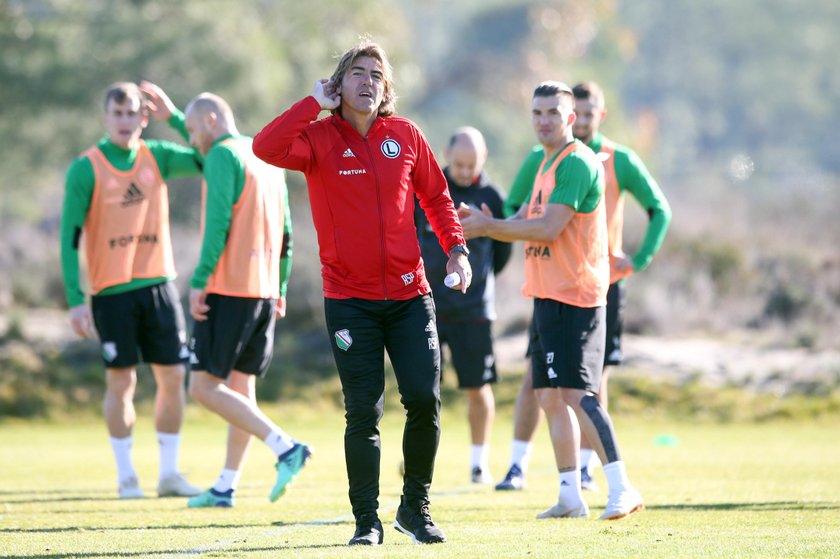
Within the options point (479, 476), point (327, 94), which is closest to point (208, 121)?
point (327, 94)

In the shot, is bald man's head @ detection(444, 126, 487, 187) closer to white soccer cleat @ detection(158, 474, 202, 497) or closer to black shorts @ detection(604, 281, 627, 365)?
black shorts @ detection(604, 281, 627, 365)

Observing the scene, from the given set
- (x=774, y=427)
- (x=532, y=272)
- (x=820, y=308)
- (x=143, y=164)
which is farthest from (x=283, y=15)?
(x=532, y=272)

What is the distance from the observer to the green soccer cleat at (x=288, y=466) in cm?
819

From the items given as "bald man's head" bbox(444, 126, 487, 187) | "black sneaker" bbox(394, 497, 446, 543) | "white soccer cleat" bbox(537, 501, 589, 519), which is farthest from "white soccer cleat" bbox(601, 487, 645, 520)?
"bald man's head" bbox(444, 126, 487, 187)

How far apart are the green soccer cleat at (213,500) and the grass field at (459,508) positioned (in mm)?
146

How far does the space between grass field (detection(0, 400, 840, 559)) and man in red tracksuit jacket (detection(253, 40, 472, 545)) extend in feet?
1.34

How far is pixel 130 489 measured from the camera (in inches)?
374

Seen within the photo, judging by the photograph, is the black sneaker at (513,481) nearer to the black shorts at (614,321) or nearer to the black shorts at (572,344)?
the black shorts at (614,321)

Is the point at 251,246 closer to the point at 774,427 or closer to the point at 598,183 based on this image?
the point at 598,183

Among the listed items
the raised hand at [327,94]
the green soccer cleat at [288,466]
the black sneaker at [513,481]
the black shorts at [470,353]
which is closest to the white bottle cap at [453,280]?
the raised hand at [327,94]

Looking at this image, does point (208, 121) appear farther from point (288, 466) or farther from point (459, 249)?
point (459, 249)

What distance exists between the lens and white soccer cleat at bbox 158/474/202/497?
378 inches

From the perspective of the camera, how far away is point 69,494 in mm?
9742

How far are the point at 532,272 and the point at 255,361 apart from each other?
2166 mm
